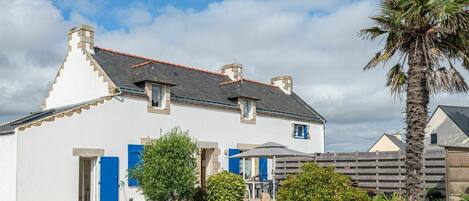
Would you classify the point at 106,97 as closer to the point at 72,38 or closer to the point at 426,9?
the point at 72,38

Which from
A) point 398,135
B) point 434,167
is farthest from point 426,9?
point 398,135

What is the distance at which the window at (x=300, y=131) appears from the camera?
26.8 meters

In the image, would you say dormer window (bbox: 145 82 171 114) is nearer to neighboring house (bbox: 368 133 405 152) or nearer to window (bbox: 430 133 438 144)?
window (bbox: 430 133 438 144)

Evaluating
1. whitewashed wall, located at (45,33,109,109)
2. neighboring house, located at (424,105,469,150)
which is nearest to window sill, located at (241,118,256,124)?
whitewashed wall, located at (45,33,109,109)

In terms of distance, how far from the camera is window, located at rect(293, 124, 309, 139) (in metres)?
26.8

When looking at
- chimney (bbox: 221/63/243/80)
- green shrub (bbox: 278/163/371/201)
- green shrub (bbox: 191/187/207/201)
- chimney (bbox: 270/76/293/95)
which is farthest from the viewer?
chimney (bbox: 270/76/293/95)

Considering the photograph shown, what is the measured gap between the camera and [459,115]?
39.4m

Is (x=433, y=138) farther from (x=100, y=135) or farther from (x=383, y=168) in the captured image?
(x=100, y=135)

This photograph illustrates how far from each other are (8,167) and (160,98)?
6.15m

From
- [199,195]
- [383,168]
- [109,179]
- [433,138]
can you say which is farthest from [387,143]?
[109,179]

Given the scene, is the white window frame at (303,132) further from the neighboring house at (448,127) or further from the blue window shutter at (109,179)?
the neighboring house at (448,127)

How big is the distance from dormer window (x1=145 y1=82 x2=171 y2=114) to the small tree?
2839mm

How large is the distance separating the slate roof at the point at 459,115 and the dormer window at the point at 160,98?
81.3 feet

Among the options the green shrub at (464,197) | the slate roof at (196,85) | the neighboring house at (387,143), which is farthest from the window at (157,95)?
the neighboring house at (387,143)
